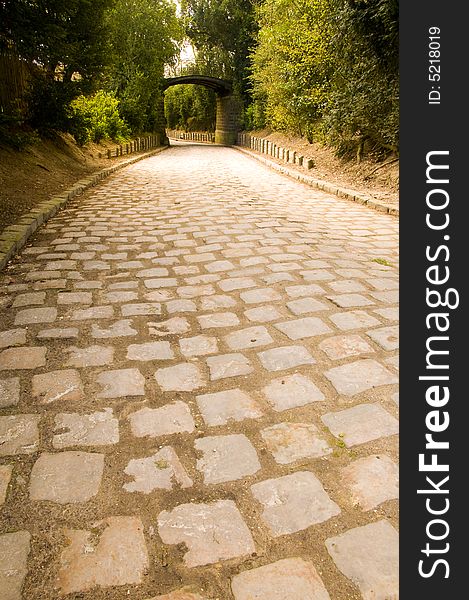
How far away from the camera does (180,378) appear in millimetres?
2492

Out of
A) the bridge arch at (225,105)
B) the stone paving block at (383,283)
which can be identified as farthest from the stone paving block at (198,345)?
the bridge arch at (225,105)

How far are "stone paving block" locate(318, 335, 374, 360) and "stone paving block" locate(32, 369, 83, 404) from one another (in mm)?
1490

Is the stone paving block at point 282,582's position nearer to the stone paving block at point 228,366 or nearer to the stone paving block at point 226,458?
the stone paving block at point 226,458

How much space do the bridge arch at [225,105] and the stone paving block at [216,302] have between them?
2726cm

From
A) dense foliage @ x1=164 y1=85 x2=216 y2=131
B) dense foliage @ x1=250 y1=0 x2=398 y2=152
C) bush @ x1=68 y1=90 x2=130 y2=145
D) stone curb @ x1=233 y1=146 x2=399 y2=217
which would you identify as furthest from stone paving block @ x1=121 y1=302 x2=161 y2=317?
dense foliage @ x1=164 y1=85 x2=216 y2=131

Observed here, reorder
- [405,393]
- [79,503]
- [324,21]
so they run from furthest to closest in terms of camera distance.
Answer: [324,21]
[405,393]
[79,503]

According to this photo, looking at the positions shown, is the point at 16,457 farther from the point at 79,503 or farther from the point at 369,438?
the point at 369,438

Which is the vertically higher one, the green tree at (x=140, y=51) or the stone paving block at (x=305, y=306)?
the green tree at (x=140, y=51)

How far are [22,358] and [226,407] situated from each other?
133 centimetres

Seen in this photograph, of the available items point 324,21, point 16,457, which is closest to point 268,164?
point 324,21

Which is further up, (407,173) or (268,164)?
(268,164)

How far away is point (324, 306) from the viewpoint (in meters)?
3.41

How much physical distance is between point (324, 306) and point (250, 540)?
214 centimetres

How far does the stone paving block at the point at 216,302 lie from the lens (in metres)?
3.44
